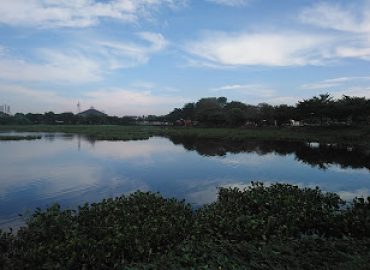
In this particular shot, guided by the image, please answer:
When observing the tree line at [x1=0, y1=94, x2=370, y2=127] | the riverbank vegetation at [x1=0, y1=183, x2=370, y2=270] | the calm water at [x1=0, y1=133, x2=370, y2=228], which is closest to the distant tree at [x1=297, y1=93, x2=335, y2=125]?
the tree line at [x1=0, y1=94, x2=370, y2=127]

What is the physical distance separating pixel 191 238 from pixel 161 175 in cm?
1336

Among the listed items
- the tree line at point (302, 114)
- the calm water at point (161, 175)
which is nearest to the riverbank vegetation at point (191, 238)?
the calm water at point (161, 175)

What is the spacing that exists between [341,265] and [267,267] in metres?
1.27

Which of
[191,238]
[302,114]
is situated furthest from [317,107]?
[191,238]

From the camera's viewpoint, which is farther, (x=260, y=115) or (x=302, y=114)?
(x=260, y=115)

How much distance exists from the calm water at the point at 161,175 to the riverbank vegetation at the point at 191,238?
312 centimetres

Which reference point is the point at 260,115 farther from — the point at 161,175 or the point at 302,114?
Answer: the point at 161,175

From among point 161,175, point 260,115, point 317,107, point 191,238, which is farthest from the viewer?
point 260,115

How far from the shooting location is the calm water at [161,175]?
15.6 m

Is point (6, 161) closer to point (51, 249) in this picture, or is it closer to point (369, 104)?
point (51, 249)

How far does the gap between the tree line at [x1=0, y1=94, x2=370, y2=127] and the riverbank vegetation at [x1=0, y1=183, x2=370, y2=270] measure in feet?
138

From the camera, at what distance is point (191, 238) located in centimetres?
820

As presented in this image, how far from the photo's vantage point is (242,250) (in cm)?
731

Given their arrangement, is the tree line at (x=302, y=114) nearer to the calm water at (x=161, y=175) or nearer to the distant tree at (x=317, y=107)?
the distant tree at (x=317, y=107)
